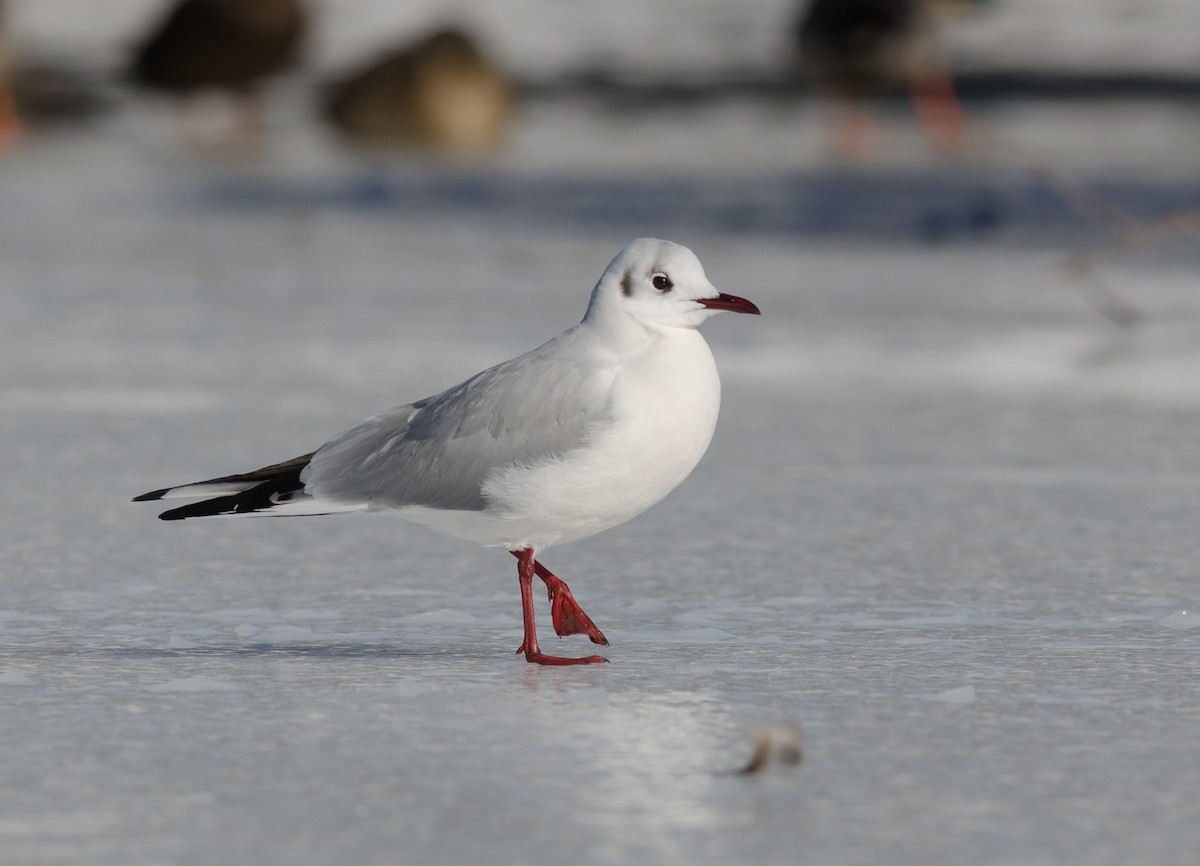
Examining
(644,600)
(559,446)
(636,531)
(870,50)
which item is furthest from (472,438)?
(870,50)

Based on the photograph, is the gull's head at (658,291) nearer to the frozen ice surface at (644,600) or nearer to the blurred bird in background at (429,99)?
the frozen ice surface at (644,600)

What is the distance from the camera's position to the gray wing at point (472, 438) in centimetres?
396

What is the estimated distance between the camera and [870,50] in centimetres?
1777

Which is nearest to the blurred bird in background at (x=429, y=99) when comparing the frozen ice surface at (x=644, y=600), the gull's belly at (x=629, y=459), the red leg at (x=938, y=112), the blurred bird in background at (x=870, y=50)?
the blurred bird in background at (x=870, y=50)

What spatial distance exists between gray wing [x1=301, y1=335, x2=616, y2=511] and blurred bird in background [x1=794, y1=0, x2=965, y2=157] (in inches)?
535

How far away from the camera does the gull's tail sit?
4113mm

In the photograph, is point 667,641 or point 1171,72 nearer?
point 667,641

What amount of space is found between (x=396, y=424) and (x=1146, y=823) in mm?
1970

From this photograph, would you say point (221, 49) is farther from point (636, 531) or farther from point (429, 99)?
point (636, 531)

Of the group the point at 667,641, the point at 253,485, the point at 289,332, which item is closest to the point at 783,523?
the point at 667,641

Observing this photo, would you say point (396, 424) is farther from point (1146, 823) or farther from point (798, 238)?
point (798, 238)

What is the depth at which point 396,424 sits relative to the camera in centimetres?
436

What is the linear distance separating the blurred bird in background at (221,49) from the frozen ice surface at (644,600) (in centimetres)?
948

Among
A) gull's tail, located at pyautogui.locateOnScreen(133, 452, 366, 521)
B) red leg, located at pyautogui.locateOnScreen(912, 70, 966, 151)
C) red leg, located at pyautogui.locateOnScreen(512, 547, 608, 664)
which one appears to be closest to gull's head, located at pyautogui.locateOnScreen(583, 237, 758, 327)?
red leg, located at pyautogui.locateOnScreen(512, 547, 608, 664)
